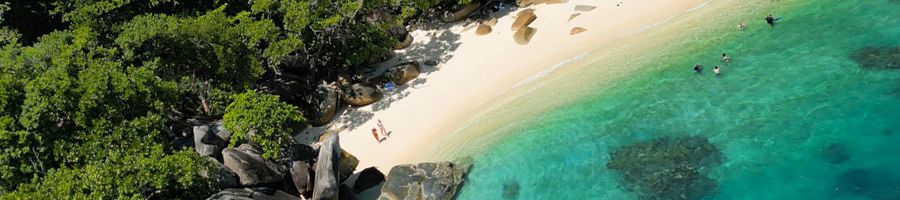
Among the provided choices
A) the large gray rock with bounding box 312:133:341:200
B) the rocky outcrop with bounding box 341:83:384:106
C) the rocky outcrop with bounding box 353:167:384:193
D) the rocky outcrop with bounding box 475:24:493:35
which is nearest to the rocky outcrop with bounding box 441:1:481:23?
the rocky outcrop with bounding box 475:24:493:35

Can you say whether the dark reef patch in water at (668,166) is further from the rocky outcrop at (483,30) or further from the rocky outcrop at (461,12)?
the rocky outcrop at (461,12)

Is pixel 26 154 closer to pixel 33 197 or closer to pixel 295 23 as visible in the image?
pixel 33 197

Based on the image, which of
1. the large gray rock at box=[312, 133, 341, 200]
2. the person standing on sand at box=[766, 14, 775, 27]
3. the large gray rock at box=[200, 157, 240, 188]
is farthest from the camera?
the person standing on sand at box=[766, 14, 775, 27]

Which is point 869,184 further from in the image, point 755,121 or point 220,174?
point 220,174

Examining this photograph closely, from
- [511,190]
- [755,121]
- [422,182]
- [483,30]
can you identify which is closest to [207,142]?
[422,182]

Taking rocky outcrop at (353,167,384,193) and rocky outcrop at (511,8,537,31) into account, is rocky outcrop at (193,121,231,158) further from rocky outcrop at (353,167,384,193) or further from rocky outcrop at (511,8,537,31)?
rocky outcrop at (511,8,537,31)

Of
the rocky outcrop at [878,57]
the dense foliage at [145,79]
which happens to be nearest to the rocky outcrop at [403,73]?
the dense foliage at [145,79]
